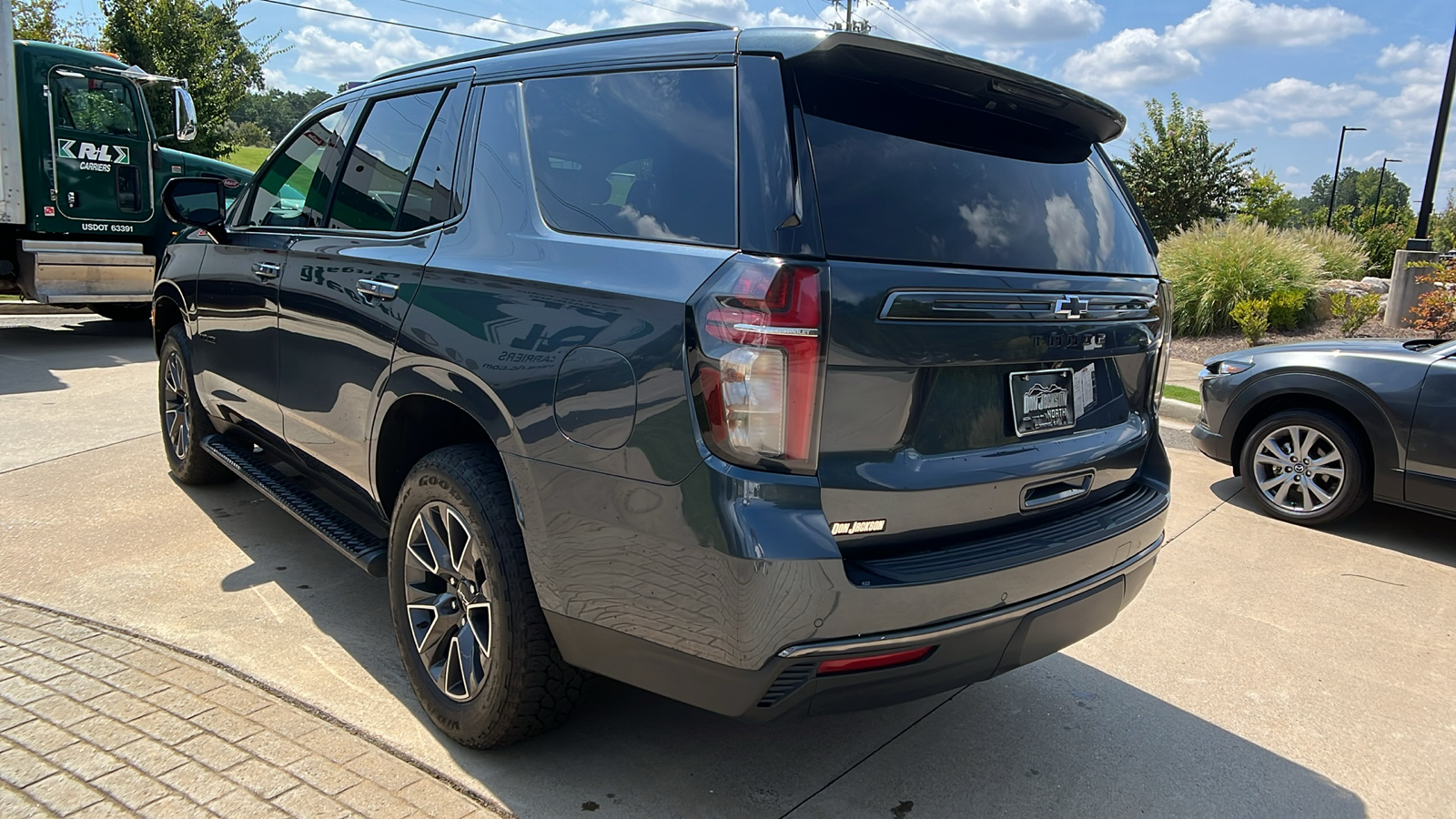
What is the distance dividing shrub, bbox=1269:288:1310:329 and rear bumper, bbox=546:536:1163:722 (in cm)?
1204

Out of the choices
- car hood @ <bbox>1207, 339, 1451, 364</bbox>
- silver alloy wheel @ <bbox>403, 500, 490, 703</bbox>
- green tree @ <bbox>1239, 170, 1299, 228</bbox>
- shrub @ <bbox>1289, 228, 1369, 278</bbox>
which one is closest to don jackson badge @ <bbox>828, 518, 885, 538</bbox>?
silver alloy wheel @ <bbox>403, 500, 490, 703</bbox>

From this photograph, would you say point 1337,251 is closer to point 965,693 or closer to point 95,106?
point 965,693

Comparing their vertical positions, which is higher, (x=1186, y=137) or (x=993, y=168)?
(x=1186, y=137)

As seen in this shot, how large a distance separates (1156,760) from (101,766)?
3058 millimetres

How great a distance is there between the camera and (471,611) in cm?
273

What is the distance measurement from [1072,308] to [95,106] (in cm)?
1131

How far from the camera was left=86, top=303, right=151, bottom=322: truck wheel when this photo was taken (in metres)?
11.6

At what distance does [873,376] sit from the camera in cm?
A: 216

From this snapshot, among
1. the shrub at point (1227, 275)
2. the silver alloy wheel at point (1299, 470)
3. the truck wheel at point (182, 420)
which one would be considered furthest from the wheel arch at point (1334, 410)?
the shrub at point (1227, 275)

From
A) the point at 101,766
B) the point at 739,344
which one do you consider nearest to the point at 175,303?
the point at 101,766

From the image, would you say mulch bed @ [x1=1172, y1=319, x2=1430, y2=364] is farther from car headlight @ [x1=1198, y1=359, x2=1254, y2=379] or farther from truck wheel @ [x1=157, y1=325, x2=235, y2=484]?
truck wheel @ [x1=157, y1=325, x2=235, y2=484]

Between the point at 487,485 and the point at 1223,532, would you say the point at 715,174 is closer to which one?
the point at 487,485

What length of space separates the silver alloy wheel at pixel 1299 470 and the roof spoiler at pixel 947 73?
358 cm

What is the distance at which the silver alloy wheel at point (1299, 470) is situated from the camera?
5551 millimetres
